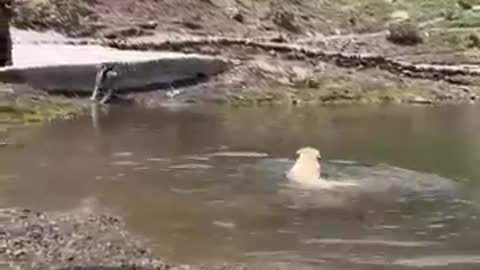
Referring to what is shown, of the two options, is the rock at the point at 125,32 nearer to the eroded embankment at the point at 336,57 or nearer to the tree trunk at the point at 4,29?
the eroded embankment at the point at 336,57

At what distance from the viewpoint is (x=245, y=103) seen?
72.4ft

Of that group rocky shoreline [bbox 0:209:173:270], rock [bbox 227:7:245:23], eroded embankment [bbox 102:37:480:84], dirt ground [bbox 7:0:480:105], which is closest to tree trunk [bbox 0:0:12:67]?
dirt ground [bbox 7:0:480:105]

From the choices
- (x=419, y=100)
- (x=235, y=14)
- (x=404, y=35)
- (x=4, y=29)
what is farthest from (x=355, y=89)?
(x=4, y=29)

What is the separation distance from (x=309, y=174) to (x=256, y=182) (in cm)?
56

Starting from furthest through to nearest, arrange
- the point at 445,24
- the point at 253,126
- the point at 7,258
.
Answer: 1. the point at 445,24
2. the point at 253,126
3. the point at 7,258

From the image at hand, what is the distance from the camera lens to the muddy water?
9398 mm

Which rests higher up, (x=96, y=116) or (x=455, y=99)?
(x=455, y=99)

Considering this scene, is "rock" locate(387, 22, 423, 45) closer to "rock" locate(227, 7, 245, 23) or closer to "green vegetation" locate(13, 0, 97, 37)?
"rock" locate(227, 7, 245, 23)

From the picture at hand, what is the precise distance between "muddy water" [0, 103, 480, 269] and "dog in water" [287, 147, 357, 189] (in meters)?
0.18

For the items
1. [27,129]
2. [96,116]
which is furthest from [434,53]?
[27,129]

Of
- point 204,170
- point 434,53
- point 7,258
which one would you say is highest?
point 434,53

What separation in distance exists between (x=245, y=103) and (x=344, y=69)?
10.6ft

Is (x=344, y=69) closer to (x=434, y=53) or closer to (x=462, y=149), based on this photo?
(x=434, y=53)

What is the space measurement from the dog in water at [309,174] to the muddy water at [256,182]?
0.18m
